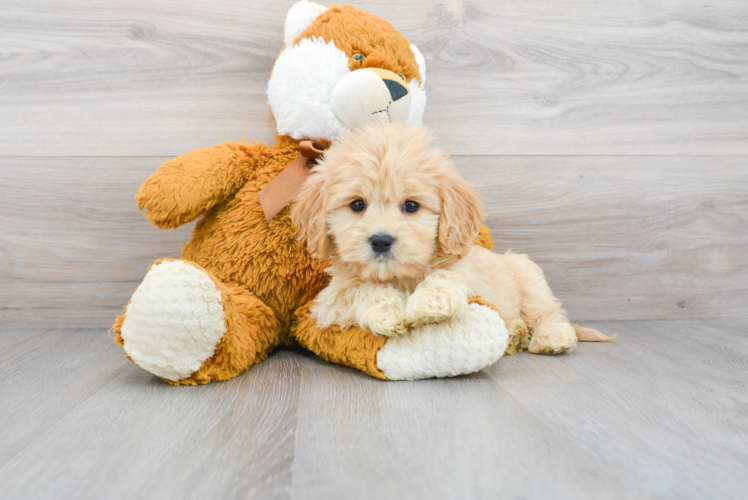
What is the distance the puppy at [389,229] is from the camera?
1.01 meters

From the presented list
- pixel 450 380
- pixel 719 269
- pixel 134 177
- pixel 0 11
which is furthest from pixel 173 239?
pixel 719 269

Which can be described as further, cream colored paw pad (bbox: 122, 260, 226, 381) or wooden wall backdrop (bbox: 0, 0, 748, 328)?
wooden wall backdrop (bbox: 0, 0, 748, 328)

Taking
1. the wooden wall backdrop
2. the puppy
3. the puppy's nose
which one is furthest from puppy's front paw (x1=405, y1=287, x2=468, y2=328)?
the wooden wall backdrop

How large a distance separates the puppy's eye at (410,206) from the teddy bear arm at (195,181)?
0.44 metres

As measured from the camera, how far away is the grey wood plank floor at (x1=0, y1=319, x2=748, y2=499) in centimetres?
66

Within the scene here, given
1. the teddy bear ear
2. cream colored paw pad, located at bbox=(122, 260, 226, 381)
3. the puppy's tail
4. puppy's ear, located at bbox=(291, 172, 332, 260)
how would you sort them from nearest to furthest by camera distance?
cream colored paw pad, located at bbox=(122, 260, 226, 381)
puppy's ear, located at bbox=(291, 172, 332, 260)
the teddy bear ear
the puppy's tail

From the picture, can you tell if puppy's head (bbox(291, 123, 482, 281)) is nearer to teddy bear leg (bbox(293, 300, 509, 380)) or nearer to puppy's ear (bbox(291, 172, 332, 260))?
puppy's ear (bbox(291, 172, 332, 260))

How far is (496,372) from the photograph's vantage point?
1.13m

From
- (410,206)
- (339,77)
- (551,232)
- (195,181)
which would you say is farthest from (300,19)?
(551,232)

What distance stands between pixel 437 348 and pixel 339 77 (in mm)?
670

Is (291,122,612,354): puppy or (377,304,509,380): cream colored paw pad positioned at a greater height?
(291,122,612,354): puppy

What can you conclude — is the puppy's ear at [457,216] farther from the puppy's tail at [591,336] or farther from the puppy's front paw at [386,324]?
the puppy's tail at [591,336]

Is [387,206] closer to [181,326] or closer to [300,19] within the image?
[181,326]

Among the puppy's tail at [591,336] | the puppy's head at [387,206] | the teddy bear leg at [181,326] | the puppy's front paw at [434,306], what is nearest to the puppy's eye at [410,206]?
the puppy's head at [387,206]
